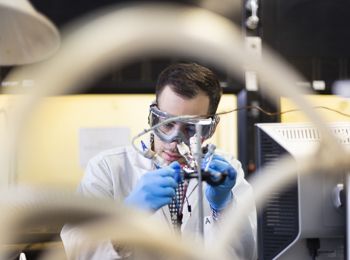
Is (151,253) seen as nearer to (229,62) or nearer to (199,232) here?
(199,232)

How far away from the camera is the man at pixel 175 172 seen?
1079 millimetres

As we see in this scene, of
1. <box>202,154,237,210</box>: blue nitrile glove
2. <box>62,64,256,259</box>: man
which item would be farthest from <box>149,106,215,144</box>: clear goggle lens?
<box>202,154,237,210</box>: blue nitrile glove

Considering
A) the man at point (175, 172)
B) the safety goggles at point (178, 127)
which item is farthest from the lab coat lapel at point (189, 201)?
the safety goggles at point (178, 127)

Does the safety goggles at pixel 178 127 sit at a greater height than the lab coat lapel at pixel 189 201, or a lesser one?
greater

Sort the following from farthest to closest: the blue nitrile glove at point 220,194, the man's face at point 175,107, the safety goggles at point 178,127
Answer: the man's face at point 175,107
the blue nitrile glove at point 220,194
the safety goggles at point 178,127

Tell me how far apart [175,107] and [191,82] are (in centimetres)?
12

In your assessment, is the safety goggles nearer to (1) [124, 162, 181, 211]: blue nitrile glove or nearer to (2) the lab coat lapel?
(1) [124, 162, 181, 211]: blue nitrile glove

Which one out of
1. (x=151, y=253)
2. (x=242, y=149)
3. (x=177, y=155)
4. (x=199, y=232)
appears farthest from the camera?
(x=242, y=149)

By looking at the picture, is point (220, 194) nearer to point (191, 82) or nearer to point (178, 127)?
point (178, 127)

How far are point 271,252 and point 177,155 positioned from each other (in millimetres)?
347

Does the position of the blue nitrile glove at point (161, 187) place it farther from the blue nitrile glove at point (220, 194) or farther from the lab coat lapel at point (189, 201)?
the lab coat lapel at point (189, 201)

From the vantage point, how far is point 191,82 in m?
1.43

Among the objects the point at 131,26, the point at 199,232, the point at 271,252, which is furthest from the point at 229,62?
the point at 271,252

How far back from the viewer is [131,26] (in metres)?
0.62
